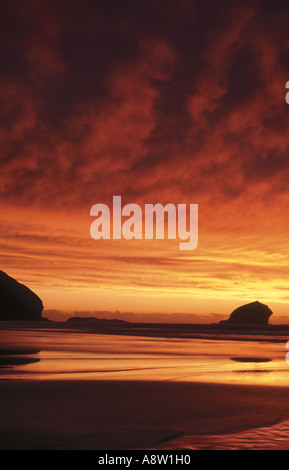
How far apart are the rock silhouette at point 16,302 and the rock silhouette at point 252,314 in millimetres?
75980

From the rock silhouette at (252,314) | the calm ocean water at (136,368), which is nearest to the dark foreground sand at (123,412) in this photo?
the calm ocean water at (136,368)

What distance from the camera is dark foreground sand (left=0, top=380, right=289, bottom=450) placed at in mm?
6715

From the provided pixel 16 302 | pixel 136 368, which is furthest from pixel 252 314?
pixel 136 368

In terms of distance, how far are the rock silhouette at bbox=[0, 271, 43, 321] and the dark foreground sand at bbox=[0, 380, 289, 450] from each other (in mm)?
119796

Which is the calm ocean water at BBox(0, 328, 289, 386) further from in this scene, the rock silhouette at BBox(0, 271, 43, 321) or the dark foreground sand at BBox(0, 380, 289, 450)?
the rock silhouette at BBox(0, 271, 43, 321)

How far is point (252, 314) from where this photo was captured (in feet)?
558

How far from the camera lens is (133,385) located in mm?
11836

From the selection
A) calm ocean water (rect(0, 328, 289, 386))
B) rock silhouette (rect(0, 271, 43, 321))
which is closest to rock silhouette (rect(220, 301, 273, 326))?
rock silhouette (rect(0, 271, 43, 321))

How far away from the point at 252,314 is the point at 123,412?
16835 centimetres

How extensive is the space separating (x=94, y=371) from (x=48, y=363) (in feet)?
8.00

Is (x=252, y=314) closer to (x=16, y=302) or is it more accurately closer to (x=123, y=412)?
(x=16, y=302)

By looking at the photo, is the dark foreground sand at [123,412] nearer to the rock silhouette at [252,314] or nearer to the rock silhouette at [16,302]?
the rock silhouette at [16,302]

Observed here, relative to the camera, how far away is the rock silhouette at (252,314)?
552 feet
